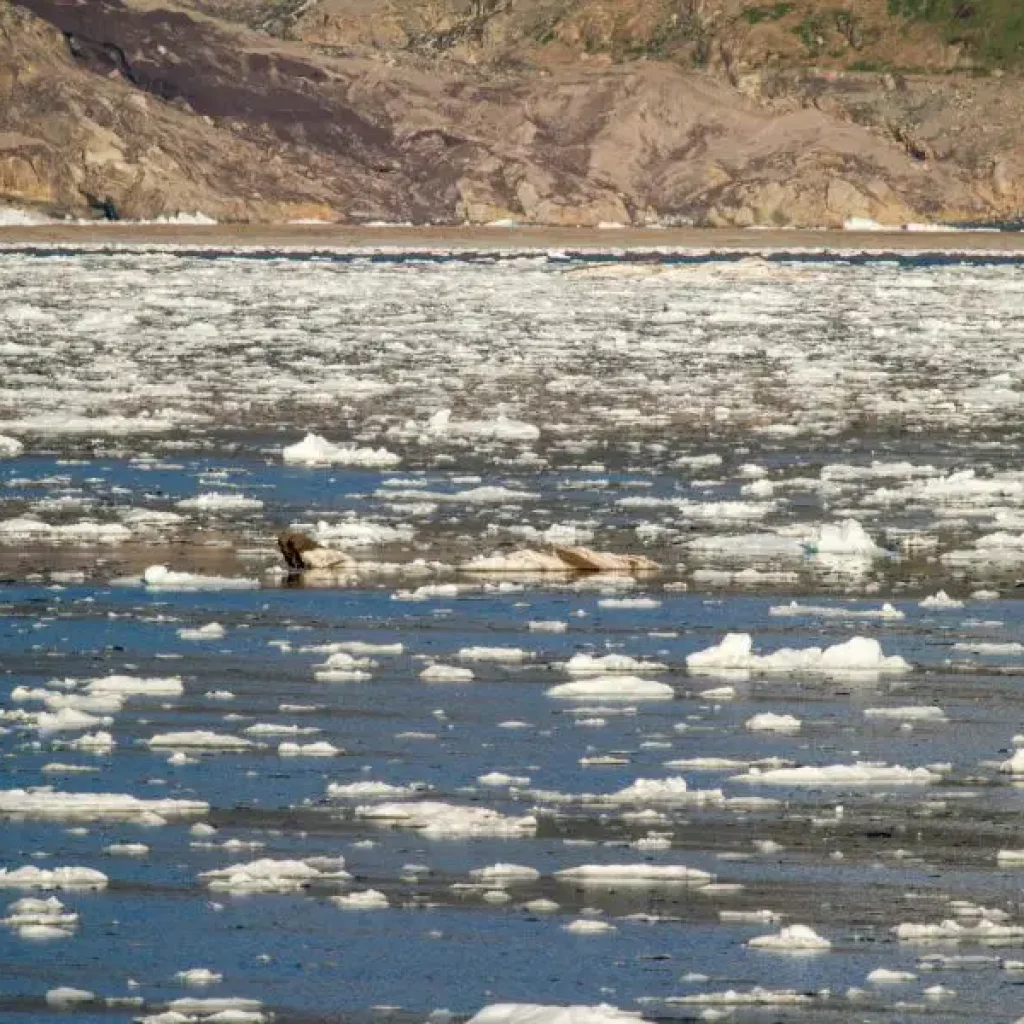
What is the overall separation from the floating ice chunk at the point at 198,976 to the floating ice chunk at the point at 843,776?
10.5 feet

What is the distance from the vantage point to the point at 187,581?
16516mm

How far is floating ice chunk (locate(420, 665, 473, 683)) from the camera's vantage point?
522 inches

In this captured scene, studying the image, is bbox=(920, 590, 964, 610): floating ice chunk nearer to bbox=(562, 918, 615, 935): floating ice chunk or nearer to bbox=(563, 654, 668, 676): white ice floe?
bbox=(563, 654, 668, 676): white ice floe

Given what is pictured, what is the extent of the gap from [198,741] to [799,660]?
3444mm

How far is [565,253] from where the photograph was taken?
9850cm

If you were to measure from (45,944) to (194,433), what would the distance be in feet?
58.0

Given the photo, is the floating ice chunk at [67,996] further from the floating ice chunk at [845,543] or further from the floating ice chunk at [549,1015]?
the floating ice chunk at [845,543]

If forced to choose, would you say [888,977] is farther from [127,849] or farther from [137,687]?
[137,687]

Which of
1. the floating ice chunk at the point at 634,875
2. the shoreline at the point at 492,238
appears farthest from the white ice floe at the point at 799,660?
the shoreline at the point at 492,238

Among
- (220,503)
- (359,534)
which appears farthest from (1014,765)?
(220,503)

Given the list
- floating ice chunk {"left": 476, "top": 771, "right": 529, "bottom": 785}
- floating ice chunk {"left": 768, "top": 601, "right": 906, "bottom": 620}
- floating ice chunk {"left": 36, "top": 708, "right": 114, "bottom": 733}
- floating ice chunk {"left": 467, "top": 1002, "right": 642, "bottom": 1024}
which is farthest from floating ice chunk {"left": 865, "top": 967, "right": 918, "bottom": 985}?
floating ice chunk {"left": 768, "top": 601, "right": 906, "bottom": 620}

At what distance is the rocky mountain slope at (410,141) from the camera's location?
119438 millimetres

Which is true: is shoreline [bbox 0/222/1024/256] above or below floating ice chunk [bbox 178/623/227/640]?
above

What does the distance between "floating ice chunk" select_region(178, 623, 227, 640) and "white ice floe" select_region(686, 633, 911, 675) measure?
2543 mm
